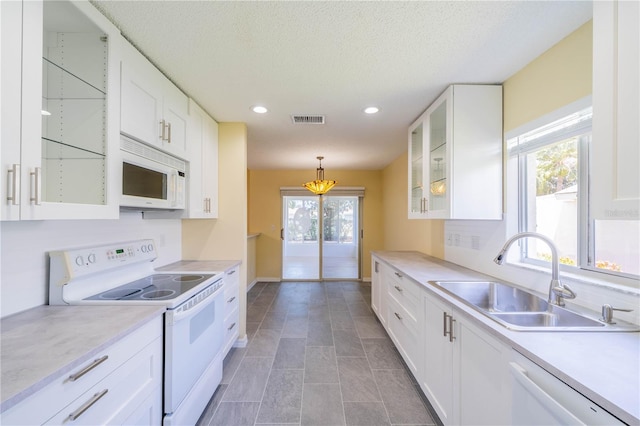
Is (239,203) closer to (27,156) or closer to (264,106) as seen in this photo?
(264,106)

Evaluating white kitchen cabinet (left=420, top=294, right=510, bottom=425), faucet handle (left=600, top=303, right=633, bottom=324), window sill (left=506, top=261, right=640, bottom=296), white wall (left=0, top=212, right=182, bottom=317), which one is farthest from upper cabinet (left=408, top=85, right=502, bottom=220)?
white wall (left=0, top=212, right=182, bottom=317)

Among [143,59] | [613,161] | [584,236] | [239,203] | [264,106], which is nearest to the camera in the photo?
[613,161]

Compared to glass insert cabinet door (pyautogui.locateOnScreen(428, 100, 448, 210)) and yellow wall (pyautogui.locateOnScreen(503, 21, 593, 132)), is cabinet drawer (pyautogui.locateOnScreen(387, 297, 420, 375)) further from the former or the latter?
yellow wall (pyautogui.locateOnScreen(503, 21, 593, 132))

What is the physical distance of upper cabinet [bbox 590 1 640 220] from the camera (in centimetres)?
85

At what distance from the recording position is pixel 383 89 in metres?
2.11

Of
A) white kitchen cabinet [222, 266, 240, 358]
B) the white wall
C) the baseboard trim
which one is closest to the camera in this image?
the white wall

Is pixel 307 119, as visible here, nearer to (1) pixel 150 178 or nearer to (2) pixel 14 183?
(1) pixel 150 178

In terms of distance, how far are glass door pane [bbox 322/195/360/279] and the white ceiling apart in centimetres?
384

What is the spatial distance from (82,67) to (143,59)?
412 mm

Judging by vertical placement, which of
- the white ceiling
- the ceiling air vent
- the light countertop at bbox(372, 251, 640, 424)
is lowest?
the light countertop at bbox(372, 251, 640, 424)

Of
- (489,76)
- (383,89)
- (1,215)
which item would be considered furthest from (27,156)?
(489,76)

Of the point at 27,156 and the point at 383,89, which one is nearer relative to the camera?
the point at 27,156

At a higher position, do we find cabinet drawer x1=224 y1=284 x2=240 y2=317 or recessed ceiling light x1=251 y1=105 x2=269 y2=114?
recessed ceiling light x1=251 y1=105 x2=269 y2=114

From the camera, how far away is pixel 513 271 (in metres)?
1.85
